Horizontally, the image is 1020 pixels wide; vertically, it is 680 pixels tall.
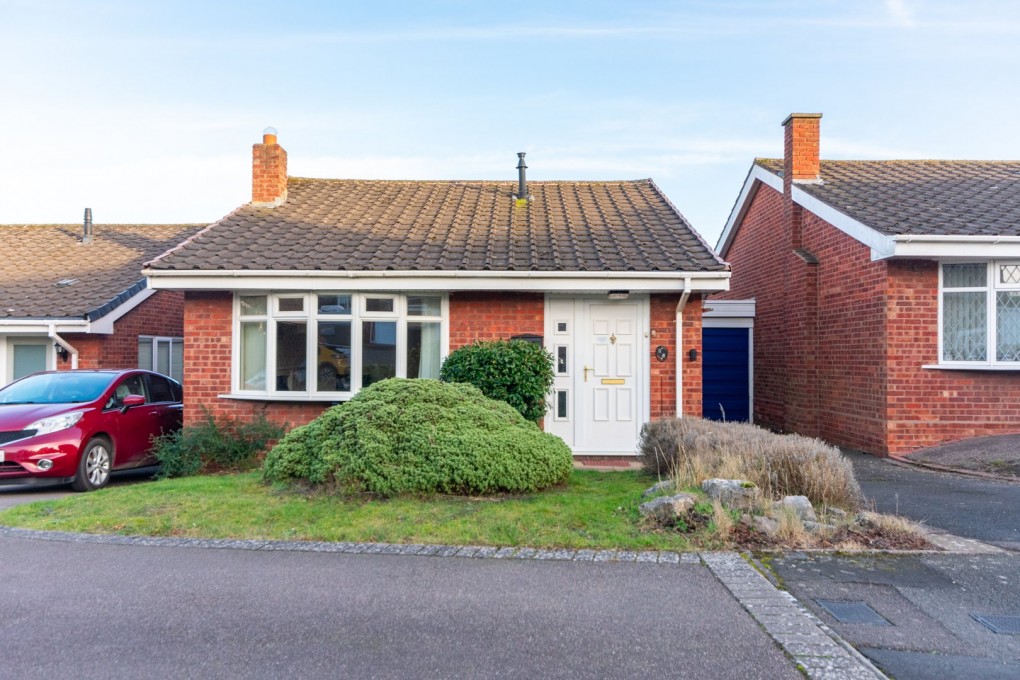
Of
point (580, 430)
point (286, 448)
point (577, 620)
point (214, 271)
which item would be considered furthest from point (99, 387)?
point (577, 620)

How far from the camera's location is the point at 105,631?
14.3 feet

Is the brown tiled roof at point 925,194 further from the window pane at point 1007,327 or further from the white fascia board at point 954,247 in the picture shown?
the window pane at point 1007,327

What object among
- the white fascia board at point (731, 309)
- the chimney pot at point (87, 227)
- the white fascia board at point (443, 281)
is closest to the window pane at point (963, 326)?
the white fascia board at point (443, 281)

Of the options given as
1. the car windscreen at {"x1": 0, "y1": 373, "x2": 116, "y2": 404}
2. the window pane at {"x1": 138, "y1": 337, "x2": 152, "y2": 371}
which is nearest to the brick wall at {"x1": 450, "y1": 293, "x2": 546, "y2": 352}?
the car windscreen at {"x1": 0, "y1": 373, "x2": 116, "y2": 404}

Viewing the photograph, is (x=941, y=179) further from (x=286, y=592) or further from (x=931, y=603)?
(x=286, y=592)

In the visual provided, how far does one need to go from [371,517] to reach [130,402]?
5386 millimetres

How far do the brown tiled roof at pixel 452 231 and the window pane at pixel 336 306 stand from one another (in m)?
0.55

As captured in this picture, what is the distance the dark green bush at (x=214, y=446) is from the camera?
1036cm

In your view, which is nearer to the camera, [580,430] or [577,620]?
[577,620]

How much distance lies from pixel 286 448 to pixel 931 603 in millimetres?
6148

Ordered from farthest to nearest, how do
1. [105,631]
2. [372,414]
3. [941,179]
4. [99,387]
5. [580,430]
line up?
[941,179], [580,430], [99,387], [372,414], [105,631]

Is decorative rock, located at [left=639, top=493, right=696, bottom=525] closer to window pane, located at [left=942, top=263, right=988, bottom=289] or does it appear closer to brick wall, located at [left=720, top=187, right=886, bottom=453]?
brick wall, located at [left=720, top=187, right=886, bottom=453]

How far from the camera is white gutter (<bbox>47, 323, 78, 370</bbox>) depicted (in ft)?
44.1

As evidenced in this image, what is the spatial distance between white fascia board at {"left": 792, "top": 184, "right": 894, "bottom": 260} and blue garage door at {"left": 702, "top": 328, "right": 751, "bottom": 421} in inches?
119
